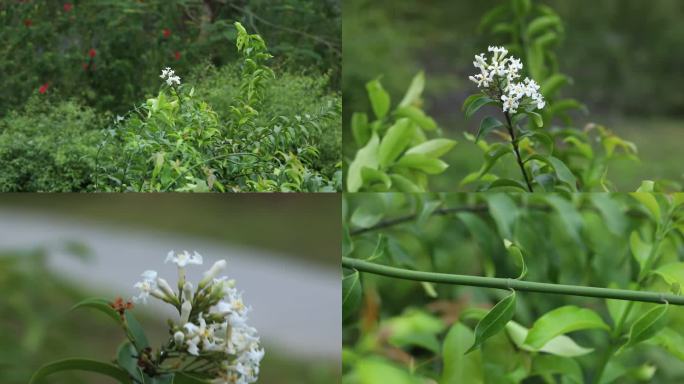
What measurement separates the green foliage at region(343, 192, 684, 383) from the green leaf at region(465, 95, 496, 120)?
154 mm

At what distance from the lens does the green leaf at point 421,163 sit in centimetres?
138

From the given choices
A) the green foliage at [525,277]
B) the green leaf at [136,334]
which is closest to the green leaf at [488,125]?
the green foliage at [525,277]

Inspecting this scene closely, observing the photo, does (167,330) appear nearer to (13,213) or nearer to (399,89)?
(13,213)

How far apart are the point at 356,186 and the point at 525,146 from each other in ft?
0.94

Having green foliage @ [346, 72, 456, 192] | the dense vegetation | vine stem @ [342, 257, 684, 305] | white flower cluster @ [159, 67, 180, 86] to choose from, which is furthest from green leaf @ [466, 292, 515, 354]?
white flower cluster @ [159, 67, 180, 86]

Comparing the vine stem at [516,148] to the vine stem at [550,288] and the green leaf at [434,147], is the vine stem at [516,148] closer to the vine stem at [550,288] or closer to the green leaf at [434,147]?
the green leaf at [434,147]

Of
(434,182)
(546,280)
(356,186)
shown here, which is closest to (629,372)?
(546,280)

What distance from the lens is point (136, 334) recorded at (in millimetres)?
1120

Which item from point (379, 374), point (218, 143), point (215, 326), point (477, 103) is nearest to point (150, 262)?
point (218, 143)

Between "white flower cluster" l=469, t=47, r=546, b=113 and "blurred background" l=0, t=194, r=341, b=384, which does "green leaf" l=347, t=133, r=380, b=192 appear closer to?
"blurred background" l=0, t=194, r=341, b=384

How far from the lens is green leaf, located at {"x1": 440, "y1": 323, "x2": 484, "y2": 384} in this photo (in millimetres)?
1207

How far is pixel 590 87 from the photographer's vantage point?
8.18ft

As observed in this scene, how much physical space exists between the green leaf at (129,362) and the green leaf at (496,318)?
0.46 meters

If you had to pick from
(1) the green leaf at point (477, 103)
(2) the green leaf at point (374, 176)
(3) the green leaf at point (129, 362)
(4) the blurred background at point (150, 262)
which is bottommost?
(3) the green leaf at point (129, 362)
